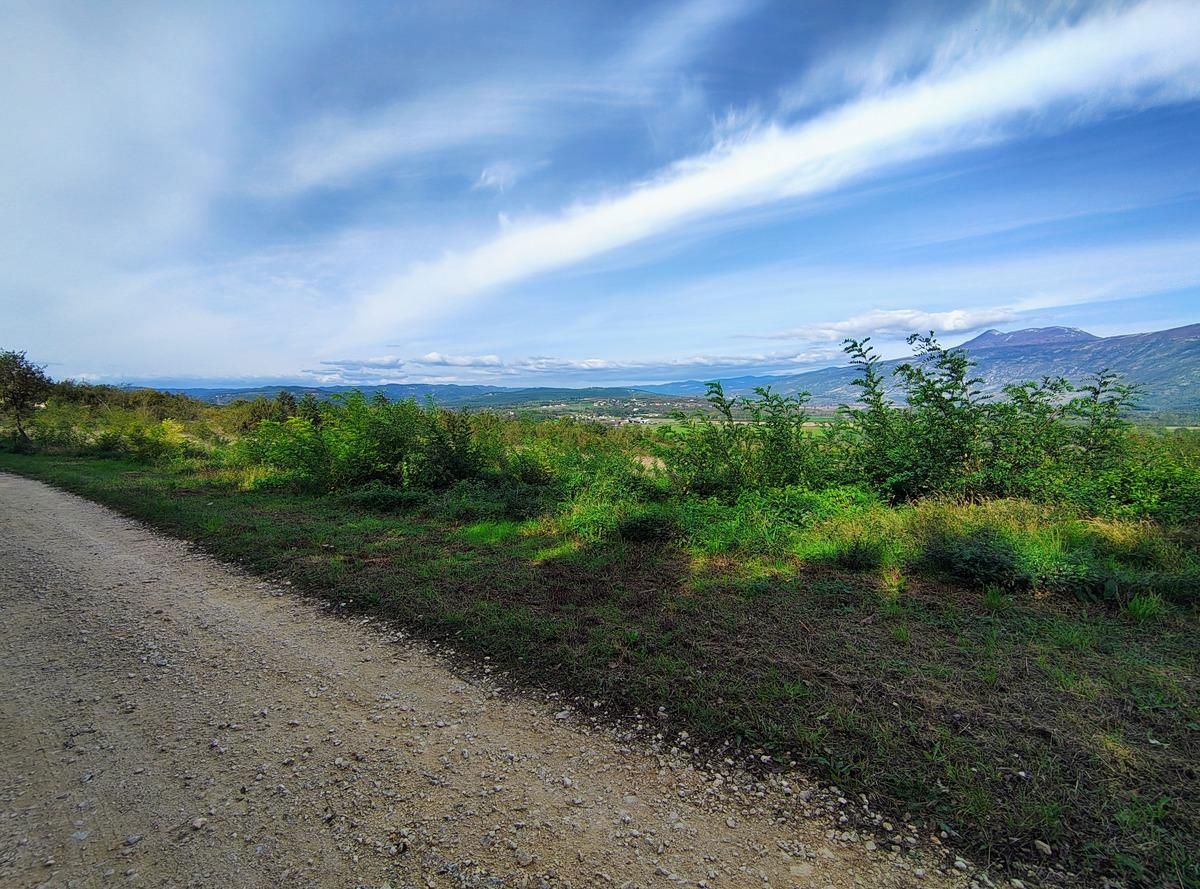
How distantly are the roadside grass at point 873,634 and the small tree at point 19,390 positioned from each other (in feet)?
99.6

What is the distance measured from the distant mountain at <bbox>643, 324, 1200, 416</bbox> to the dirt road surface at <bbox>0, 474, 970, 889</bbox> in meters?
6.91

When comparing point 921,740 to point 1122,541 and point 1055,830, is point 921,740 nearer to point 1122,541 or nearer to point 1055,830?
point 1055,830

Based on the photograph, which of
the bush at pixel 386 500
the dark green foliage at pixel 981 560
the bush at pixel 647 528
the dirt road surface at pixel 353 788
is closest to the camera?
the dirt road surface at pixel 353 788

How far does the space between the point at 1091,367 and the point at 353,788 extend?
1960 cm

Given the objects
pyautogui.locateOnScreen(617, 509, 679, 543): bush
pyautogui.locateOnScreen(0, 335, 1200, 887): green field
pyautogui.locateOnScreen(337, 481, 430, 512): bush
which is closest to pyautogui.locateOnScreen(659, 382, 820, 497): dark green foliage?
pyautogui.locateOnScreen(0, 335, 1200, 887): green field

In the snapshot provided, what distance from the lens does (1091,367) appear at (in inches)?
541

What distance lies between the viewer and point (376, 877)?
221cm

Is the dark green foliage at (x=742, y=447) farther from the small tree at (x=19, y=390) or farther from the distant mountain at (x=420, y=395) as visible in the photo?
the small tree at (x=19, y=390)

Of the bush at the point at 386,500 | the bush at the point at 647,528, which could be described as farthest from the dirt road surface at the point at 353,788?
the bush at the point at 386,500

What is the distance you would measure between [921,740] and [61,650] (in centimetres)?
711

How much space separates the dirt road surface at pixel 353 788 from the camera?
224cm

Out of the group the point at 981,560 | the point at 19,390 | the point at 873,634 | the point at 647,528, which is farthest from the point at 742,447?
the point at 19,390

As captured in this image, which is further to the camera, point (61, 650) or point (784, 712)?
point (61, 650)

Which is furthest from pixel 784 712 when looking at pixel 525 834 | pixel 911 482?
pixel 911 482
